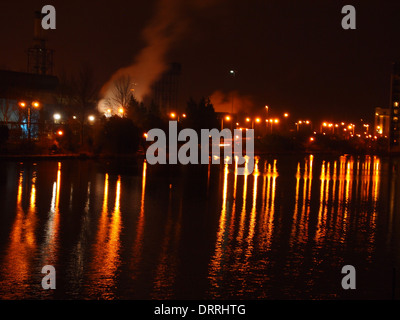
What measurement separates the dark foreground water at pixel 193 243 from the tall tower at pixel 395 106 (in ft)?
260

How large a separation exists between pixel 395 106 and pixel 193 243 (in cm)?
9723

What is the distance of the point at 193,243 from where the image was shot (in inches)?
411

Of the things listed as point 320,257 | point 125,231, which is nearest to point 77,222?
point 125,231

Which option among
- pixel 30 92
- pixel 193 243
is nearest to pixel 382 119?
pixel 30 92

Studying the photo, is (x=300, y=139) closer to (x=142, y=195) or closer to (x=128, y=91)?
(x=128, y=91)

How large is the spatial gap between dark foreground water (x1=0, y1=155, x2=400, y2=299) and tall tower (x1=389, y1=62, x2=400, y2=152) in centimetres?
7929

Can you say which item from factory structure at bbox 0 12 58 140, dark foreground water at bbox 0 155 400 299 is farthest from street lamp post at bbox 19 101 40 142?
Answer: dark foreground water at bbox 0 155 400 299

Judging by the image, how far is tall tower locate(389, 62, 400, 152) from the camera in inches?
3679

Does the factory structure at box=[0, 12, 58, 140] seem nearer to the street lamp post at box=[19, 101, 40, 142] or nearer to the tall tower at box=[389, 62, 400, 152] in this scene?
the street lamp post at box=[19, 101, 40, 142]
